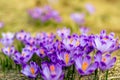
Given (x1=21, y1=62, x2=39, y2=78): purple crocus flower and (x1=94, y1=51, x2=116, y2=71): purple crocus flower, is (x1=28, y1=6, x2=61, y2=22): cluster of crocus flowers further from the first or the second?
(x1=94, y1=51, x2=116, y2=71): purple crocus flower

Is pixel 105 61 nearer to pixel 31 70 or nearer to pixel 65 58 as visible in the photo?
pixel 65 58

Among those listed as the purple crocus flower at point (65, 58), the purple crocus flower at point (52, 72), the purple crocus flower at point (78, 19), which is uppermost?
the purple crocus flower at point (78, 19)

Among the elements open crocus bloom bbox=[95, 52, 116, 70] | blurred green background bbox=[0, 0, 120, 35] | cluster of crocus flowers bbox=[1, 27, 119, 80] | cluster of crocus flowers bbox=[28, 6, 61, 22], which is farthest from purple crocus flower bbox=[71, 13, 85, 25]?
open crocus bloom bbox=[95, 52, 116, 70]

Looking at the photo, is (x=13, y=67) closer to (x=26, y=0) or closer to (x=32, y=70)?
(x=32, y=70)

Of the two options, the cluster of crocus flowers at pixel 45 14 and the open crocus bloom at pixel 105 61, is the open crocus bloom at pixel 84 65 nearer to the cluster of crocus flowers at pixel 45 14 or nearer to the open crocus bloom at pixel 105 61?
the open crocus bloom at pixel 105 61

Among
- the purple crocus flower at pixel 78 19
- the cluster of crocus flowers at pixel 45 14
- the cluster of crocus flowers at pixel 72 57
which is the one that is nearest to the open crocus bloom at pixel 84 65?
the cluster of crocus flowers at pixel 72 57

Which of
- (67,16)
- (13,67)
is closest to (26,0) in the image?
(67,16)
